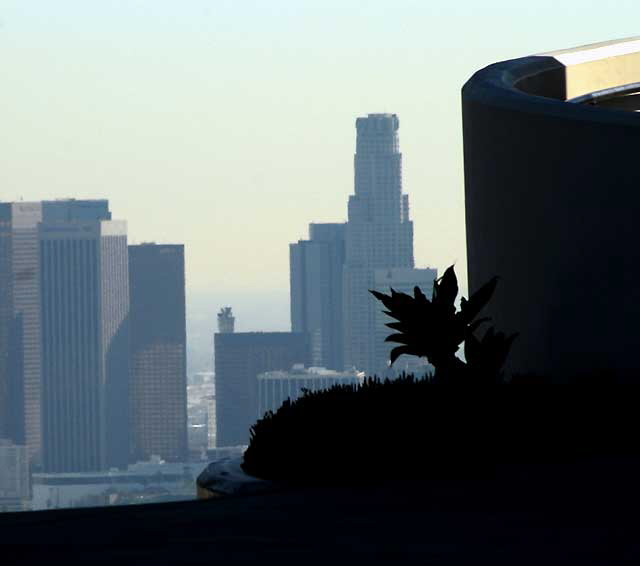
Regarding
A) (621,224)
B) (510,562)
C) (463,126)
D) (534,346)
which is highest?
(463,126)

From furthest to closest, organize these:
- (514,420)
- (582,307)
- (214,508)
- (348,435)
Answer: (582,307) < (514,420) < (348,435) < (214,508)

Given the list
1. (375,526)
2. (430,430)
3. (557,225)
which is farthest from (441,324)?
(375,526)

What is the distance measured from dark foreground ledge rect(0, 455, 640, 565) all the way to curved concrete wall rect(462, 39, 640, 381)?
6.74ft

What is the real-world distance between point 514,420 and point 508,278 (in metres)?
2.01

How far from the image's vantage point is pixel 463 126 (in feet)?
41.7

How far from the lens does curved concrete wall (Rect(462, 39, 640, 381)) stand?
10.2 m

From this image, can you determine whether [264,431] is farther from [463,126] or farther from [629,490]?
[463,126]

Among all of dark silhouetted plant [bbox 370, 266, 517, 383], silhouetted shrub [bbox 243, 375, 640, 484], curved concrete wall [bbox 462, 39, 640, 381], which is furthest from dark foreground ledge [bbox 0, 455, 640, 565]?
dark silhouetted plant [bbox 370, 266, 517, 383]

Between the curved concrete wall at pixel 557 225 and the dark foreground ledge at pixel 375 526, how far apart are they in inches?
80.9

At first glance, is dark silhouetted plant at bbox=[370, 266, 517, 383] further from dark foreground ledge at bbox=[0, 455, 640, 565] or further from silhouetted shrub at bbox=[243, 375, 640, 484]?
dark foreground ledge at bbox=[0, 455, 640, 565]

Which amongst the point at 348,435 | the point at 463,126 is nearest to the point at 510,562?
the point at 348,435

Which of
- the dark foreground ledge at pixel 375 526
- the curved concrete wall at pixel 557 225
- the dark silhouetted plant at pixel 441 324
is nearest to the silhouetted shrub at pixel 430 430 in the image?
the dark foreground ledge at pixel 375 526

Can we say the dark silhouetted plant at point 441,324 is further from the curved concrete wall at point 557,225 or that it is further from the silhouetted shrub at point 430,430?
the silhouetted shrub at point 430,430

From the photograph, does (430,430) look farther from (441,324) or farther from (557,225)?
(557,225)
